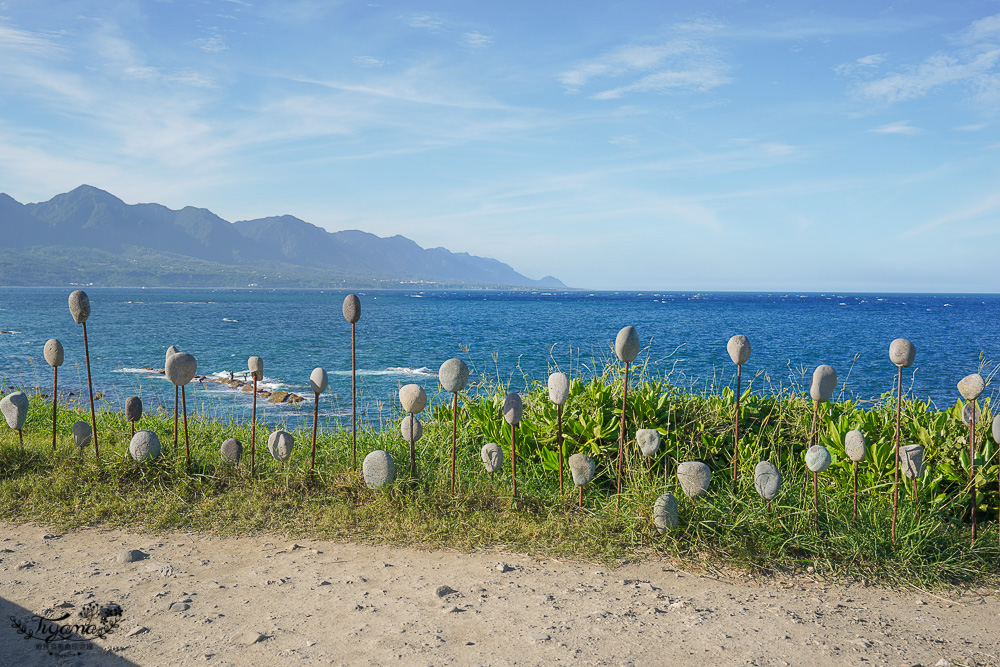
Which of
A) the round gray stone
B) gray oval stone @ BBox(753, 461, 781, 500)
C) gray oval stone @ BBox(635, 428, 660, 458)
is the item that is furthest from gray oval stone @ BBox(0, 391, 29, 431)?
gray oval stone @ BBox(753, 461, 781, 500)

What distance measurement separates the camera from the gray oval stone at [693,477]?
3.32 meters

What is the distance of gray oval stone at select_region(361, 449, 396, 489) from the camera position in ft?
12.7

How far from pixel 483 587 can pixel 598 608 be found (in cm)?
57

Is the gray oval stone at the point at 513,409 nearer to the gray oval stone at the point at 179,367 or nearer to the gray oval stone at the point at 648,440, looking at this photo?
the gray oval stone at the point at 648,440

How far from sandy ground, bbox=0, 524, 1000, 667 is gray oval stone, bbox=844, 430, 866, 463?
657 millimetres

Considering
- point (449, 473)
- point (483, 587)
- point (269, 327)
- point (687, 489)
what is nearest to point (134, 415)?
point (449, 473)

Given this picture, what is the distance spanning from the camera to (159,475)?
13.9 feet

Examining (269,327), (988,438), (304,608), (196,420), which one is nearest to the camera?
(304,608)

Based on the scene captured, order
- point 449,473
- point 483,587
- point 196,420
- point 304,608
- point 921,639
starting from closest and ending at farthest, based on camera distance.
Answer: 1. point 921,639
2. point 304,608
3. point 483,587
4. point 449,473
5. point 196,420

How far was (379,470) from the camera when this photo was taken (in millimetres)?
3879

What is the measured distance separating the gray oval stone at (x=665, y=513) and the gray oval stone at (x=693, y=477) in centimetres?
11

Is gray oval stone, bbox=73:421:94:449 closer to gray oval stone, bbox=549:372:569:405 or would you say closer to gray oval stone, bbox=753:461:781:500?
gray oval stone, bbox=549:372:569:405

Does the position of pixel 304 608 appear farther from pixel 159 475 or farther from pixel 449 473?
pixel 159 475

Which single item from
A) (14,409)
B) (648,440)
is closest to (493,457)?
(648,440)
